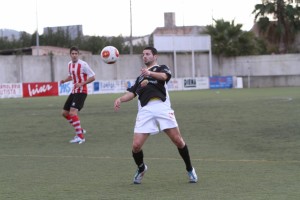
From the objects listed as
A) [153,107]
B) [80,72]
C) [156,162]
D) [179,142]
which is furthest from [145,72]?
[80,72]

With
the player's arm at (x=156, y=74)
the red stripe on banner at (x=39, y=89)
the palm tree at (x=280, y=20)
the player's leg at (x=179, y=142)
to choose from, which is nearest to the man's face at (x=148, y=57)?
the player's arm at (x=156, y=74)

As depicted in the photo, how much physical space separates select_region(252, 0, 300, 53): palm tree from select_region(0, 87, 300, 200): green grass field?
53.6 m

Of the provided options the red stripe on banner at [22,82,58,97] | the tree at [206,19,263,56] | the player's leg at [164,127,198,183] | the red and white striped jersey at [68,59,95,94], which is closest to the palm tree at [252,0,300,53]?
the tree at [206,19,263,56]

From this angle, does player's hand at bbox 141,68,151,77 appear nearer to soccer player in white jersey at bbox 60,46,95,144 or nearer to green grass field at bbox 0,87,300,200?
green grass field at bbox 0,87,300,200

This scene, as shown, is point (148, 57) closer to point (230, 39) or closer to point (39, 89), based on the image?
point (39, 89)

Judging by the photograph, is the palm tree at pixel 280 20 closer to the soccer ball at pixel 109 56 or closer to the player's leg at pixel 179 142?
the soccer ball at pixel 109 56

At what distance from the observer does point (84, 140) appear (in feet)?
47.2

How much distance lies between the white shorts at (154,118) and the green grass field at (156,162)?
787 mm

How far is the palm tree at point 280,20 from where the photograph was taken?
7044 cm

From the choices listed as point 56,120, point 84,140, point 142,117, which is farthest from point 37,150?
point 56,120

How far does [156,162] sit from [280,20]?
62720 millimetres

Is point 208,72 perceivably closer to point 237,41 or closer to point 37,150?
point 237,41

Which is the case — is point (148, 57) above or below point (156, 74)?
above

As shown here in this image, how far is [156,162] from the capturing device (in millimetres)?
10578
